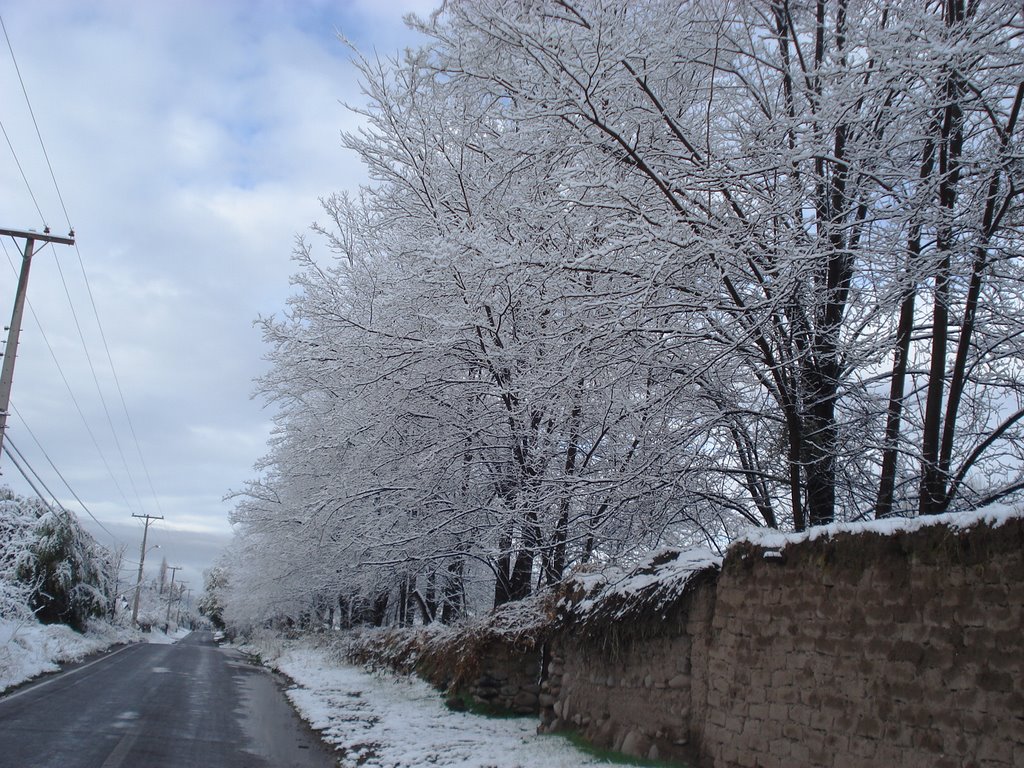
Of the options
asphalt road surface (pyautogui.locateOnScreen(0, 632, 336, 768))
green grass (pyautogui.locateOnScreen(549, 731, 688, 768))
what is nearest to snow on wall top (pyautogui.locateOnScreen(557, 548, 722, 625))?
green grass (pyautogui.locateOnScreen(549, 731, 688, 768))

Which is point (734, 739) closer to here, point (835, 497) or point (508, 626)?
point (835, 497)

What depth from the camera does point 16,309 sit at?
17766 millimetres

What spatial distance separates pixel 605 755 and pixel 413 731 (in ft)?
10.8

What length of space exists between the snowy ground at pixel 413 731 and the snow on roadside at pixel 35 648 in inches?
205

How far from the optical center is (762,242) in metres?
6.46

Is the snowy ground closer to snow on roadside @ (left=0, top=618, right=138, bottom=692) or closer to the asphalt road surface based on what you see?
the asphalt road surface

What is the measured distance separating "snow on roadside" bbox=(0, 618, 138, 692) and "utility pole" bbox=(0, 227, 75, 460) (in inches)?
175

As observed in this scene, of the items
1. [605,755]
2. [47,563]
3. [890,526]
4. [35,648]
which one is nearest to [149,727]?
[605,755]

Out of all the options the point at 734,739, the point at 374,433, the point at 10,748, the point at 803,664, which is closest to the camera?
the point at 803,664

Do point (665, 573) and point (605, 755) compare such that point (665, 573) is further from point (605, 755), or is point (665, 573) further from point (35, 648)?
point (35, 648)

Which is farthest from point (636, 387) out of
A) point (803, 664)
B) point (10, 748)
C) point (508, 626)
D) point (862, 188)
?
point (10, 748)

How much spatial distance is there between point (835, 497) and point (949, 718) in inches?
161

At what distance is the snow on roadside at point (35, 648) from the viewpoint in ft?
48.8

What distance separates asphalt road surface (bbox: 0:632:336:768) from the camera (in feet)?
26.3
